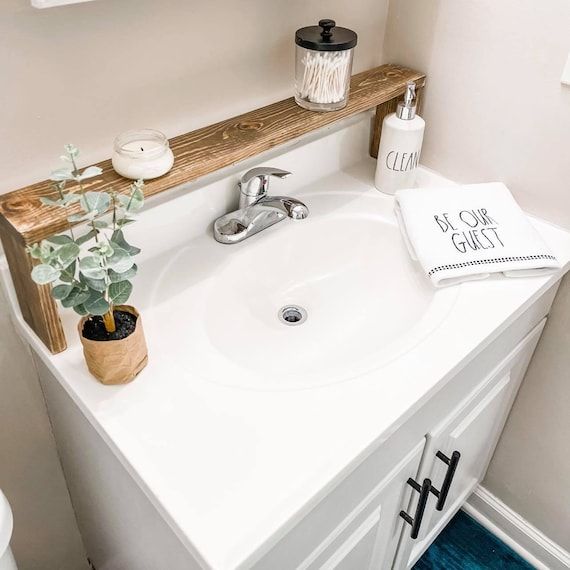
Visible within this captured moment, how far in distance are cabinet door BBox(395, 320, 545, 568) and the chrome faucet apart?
1.44 ft

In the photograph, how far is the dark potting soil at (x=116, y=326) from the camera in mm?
737

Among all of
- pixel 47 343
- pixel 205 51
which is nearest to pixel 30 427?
pixel 47 343

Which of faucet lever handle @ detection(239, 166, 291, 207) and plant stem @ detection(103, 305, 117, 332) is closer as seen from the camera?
plant stem @ detection(103, 305, 117, 332)

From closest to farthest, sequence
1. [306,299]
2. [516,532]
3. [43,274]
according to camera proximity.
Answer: [43,274]
[306,299]
[516,532]

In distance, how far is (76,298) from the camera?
672mm

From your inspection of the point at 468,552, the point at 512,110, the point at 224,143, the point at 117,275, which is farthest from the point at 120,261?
the point at 468,552

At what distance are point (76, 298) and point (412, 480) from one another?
2.04ft

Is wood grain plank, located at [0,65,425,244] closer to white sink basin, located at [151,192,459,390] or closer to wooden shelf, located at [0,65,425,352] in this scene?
wooden shelf, located at [0,65,425,352]

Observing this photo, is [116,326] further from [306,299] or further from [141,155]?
[306,299]

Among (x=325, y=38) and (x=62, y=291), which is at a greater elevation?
(x=325, y=38)

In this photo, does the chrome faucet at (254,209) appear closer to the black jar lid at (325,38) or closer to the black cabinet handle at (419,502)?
the black jar lid at (325,38)

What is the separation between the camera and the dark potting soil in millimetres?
737

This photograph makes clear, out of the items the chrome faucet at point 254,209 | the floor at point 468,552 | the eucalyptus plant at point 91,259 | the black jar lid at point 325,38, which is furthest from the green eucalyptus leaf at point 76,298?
the floor at point 468,552

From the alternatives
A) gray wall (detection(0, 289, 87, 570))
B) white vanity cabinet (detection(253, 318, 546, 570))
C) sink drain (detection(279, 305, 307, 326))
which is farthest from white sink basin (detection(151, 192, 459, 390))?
gray wall (detection(0, 289, 87, 570))
